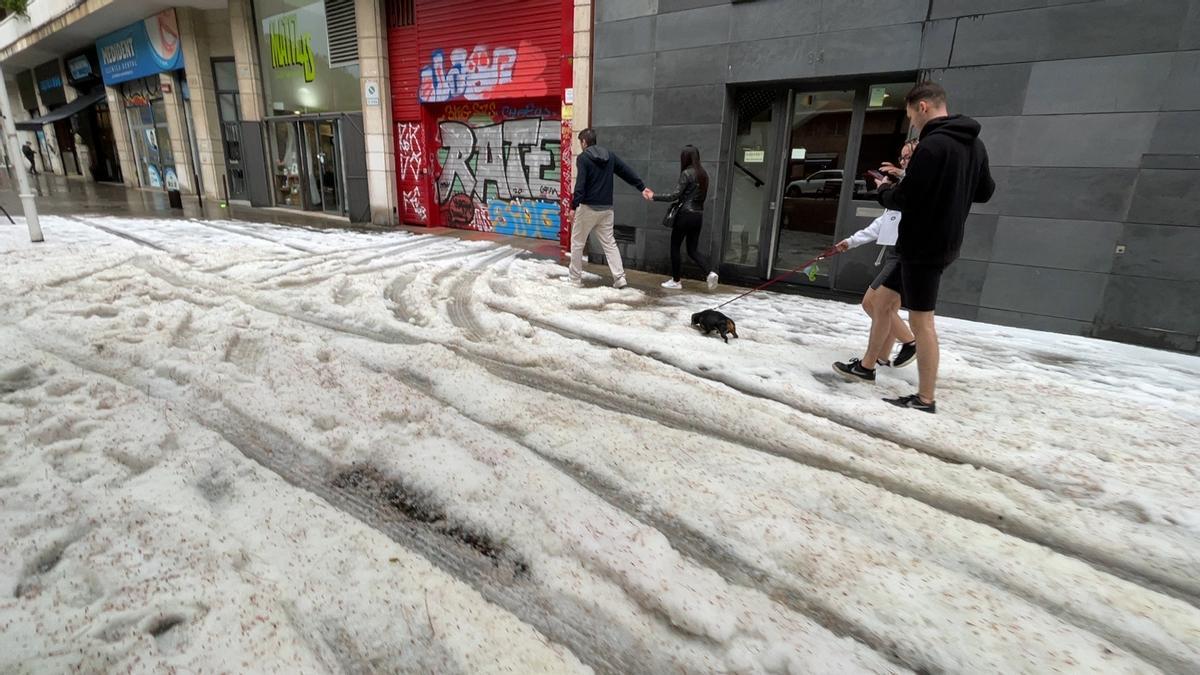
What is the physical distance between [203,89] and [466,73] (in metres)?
11.6

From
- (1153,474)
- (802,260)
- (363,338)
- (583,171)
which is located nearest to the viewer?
(1153,474)

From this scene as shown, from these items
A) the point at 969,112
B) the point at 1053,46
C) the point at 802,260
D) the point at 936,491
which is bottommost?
the point at 936,491

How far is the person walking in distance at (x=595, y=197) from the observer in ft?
22.5

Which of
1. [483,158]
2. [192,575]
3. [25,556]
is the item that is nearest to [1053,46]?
[192,575]

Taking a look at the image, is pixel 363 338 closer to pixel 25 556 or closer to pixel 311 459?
pixel 311 459

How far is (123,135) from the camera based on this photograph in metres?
22.9

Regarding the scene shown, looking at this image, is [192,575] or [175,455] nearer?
[192,575]

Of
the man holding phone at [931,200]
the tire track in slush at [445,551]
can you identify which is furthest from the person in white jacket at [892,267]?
the tire track in slush at [445,551]

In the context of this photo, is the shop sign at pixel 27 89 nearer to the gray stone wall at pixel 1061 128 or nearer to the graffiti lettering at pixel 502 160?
the graffiti lettering at pixel 502 160

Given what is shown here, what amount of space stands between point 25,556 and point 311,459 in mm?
1032

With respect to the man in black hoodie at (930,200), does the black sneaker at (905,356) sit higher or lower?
lower

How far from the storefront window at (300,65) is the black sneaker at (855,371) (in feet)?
42.1

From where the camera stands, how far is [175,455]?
2.70 metres

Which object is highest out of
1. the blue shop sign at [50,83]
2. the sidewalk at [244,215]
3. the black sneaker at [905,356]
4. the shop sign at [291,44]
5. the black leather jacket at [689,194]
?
the blue shop sign at [50,83]
